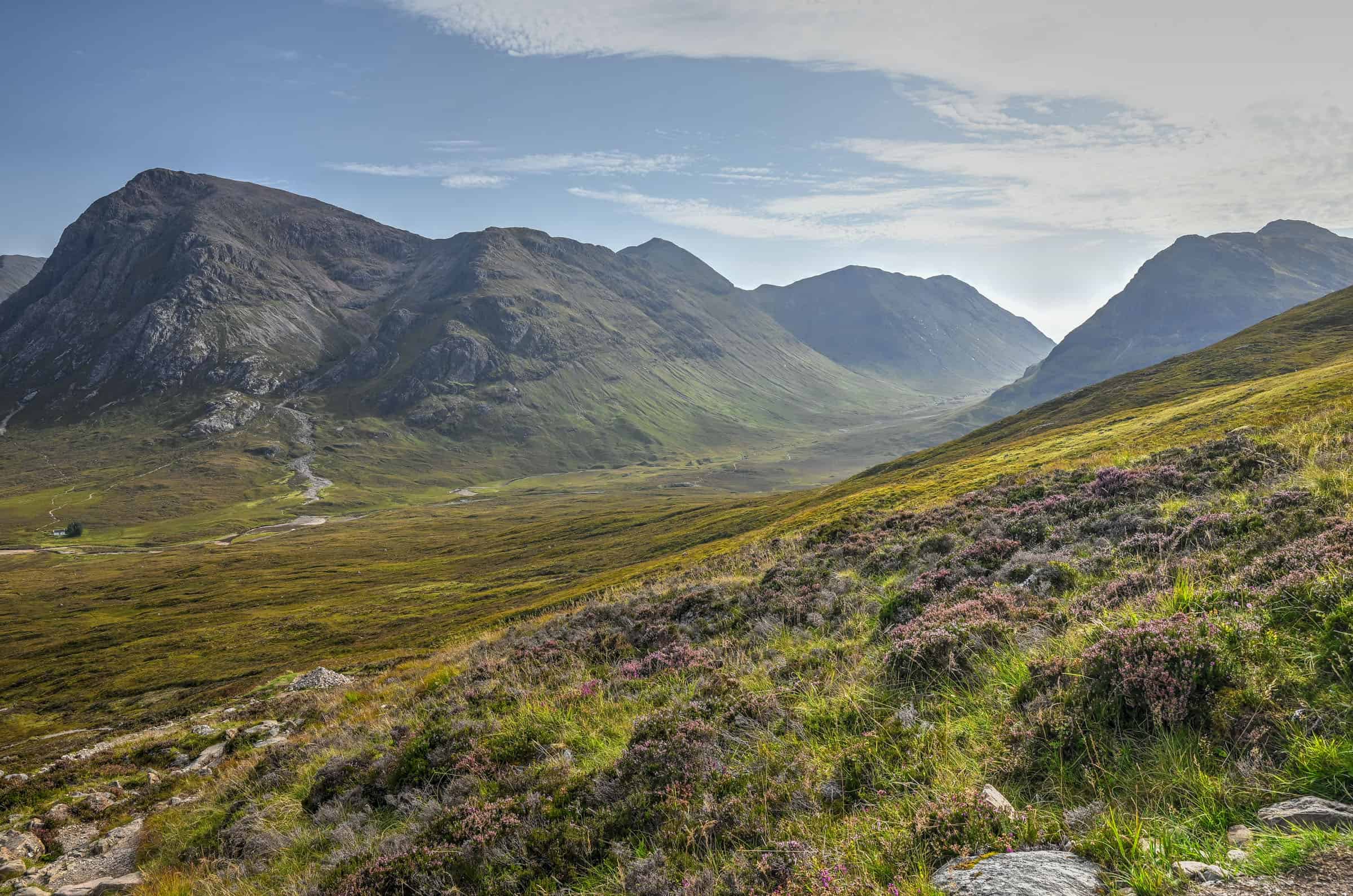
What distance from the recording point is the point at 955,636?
28.9 ft

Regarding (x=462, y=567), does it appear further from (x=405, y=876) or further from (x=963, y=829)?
(x=963, y=829)

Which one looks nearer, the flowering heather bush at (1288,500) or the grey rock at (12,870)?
the flowering heather bush at (1288,500)

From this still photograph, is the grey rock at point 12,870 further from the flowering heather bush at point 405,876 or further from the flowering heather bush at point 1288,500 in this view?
the flowering heather bush at point 1288,500

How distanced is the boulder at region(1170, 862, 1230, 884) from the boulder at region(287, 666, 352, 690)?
3500 cm

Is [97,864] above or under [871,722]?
under

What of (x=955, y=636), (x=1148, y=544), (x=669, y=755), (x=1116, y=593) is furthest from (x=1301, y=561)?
(x=669, y=755)

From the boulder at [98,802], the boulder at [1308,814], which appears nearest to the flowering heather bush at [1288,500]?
the boulder at [1308,814]

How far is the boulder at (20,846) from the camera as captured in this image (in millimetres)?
14434

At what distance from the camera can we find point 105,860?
13672 mm

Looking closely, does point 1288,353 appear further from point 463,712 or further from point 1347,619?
point 463,712

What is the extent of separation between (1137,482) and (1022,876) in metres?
16.8

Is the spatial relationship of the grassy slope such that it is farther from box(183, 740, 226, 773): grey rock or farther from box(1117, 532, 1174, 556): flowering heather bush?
box(183, 740, 226, 773): grey rock

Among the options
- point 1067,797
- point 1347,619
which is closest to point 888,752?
point 1067,797

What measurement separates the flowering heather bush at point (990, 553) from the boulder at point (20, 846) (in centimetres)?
2435
